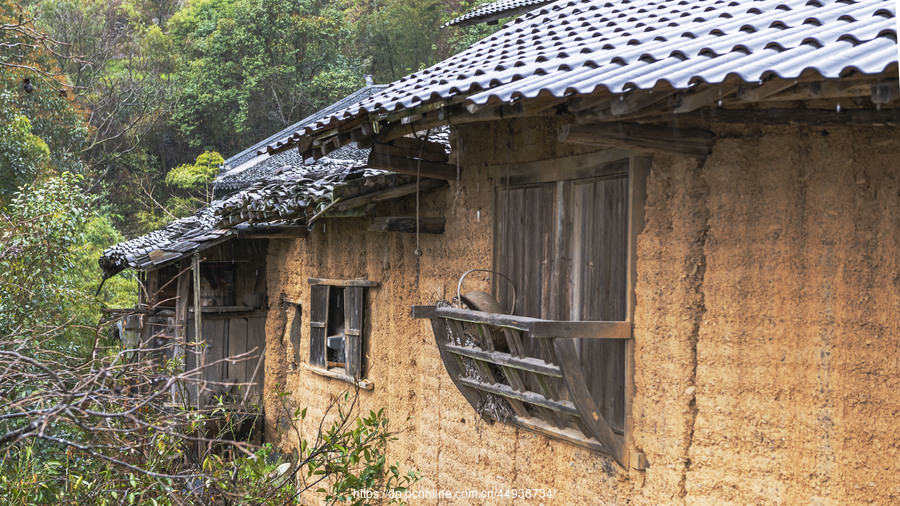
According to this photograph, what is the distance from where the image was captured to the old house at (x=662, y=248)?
319 centimetres

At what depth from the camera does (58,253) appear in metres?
8.66

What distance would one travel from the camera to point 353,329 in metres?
7.15

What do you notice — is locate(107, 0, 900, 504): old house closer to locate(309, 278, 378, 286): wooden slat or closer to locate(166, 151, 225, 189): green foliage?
locate(309, 278, 378, 286): wooden slat

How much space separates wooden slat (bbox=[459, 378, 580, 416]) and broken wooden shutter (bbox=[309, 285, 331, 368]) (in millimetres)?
2981

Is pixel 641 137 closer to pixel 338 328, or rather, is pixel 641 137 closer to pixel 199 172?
pixel 338 328

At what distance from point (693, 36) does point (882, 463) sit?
6.65 ft

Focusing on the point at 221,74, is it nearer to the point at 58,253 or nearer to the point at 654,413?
the point at 58,253

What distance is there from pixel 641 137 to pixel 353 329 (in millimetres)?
4110

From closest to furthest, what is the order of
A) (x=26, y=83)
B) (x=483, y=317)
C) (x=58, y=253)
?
1. (x=483, y=317)
2. (x=26, y=83)
3. (x=58, y=253)

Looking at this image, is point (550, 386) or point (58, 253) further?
point (58, 253)

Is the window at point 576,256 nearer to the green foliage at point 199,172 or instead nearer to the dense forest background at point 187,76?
the dense forest background at point 187,76

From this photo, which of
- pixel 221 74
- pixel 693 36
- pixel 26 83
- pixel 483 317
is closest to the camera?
pixel 693 36

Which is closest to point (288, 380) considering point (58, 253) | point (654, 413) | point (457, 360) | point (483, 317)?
point (58, 253)

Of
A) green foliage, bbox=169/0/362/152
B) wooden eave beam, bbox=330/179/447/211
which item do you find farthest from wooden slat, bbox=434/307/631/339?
green foliage, bbox=169/0/362/152
